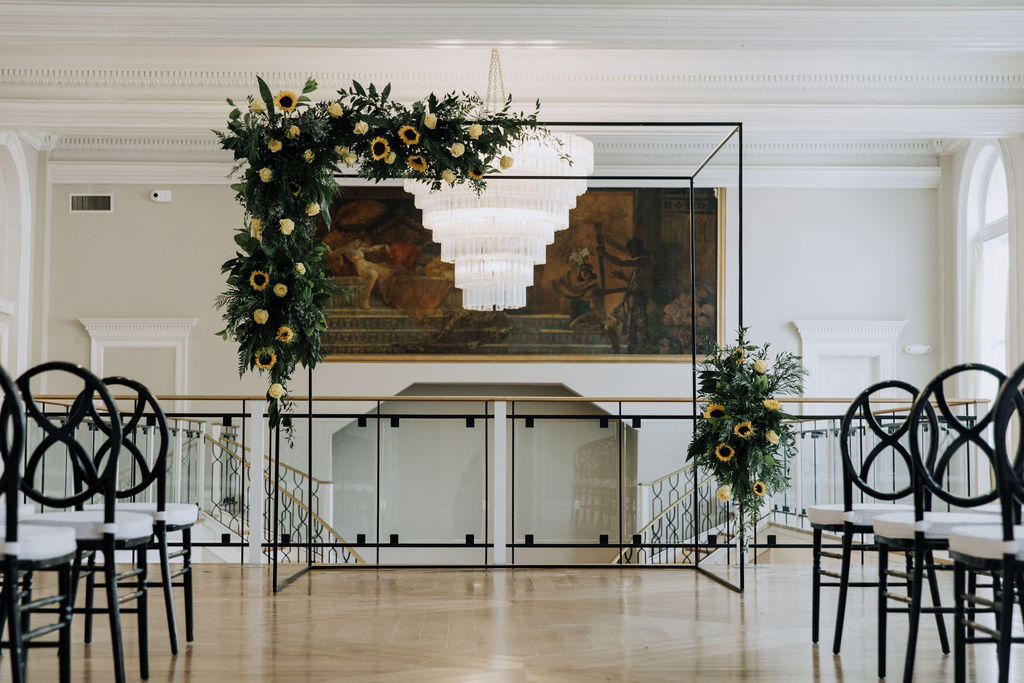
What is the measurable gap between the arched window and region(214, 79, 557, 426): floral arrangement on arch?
6742mm

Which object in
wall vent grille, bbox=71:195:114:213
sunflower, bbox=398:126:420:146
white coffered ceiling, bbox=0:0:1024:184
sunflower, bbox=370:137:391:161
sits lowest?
sunflower, bbox=370:137:391:161

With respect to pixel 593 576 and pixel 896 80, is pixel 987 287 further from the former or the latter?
pixel 593 576

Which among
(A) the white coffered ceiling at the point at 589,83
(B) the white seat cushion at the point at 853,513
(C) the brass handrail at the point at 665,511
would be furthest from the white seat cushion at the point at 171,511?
(C) the brass handrail at the point at 665,511

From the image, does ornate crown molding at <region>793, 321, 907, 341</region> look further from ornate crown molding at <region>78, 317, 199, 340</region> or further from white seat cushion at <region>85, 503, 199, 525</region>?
white seat cushion at <region>85, 503, 199, 525</region>

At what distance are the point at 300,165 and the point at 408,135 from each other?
1.99 feet

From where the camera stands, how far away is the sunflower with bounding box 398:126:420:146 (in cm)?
525

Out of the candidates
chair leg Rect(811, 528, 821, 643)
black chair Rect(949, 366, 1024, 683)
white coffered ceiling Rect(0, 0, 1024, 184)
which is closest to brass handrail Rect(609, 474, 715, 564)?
white coffered ceiling Rect(0, 0, 1024, 184)

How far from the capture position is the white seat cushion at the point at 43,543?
275cm

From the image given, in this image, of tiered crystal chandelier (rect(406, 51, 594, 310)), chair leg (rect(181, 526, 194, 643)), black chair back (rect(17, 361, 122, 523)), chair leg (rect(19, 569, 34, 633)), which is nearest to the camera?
black chair back (rect(17, 361, 122, 523))

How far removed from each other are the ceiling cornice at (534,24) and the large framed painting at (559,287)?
505 cm

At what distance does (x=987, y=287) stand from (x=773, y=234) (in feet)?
7.38

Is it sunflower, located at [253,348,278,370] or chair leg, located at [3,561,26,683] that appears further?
sunflower, located at [253,348,278,370]

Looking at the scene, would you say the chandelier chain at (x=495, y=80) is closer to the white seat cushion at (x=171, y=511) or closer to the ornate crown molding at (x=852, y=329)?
the white seat cushion at (x=171, y=511)

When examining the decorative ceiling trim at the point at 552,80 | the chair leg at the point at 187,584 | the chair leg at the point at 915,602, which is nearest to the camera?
the chair leg at the point at 915,602
